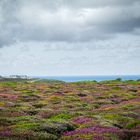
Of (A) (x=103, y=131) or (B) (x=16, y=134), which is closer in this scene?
(B) (x=16, y=134)

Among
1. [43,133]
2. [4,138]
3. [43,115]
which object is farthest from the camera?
[43,115]

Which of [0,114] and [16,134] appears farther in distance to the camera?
[0,114]

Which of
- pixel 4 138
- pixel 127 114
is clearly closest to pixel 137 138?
pixel 4 138

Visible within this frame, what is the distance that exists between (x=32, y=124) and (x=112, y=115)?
31.9 ft

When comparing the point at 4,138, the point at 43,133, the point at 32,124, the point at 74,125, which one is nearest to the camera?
the point at 4,138

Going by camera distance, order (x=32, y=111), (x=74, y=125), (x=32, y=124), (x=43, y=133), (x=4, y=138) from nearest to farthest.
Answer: (x=4, y=138), (x=43, y=133), (x=32, y=124), (x=74, y=125), (x=32, y=111)

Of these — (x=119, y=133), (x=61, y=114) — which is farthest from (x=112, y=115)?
(x=119, y=133)

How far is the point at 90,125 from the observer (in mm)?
23875

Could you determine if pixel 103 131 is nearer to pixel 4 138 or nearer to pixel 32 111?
pixel 4 138

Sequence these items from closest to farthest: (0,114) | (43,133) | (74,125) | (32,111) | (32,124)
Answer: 1. (43,133)
2. (32,124)
3. (74,125)
4. (0,114)
5. (32,111)

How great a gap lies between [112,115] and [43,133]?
1111 cm

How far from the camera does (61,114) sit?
31281mm

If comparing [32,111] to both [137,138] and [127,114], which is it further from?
[137,138]

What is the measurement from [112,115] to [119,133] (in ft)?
28.2
